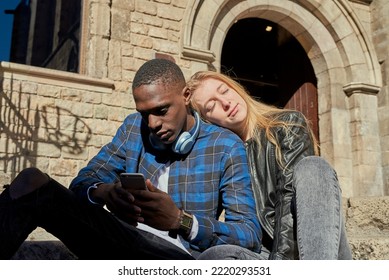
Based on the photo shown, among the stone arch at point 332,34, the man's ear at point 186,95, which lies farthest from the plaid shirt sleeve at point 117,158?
the stone arch at point 332,34

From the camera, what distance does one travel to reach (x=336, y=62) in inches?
327

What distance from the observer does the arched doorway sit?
30.8 feet

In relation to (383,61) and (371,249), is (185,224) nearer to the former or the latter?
(371,249)

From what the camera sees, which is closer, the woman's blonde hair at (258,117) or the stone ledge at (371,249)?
the woman's blonde hair at (258,117)

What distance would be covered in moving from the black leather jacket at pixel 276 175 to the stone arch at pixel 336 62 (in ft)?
18.6

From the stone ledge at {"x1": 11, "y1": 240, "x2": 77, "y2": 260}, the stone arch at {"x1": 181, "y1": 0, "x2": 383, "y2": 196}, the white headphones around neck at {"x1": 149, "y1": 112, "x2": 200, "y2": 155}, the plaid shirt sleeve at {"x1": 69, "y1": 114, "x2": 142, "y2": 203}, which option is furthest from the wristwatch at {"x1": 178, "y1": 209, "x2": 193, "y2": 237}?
the stone arch at {"x1": 181, "y1": 0, "x2": 383, "y2": 196}

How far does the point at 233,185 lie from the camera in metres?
1.95

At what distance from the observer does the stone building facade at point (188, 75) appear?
5719 millimetres

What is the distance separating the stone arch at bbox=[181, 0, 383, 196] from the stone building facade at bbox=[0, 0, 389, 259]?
0.02 meters

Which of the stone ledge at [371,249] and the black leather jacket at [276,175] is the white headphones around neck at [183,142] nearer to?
the black leather jacket at [276,175]

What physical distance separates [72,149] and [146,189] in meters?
4.41

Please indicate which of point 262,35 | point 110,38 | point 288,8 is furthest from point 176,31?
point 262,35

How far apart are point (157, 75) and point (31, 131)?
4170 millimetres

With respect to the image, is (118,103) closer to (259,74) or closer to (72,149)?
(72,149)
